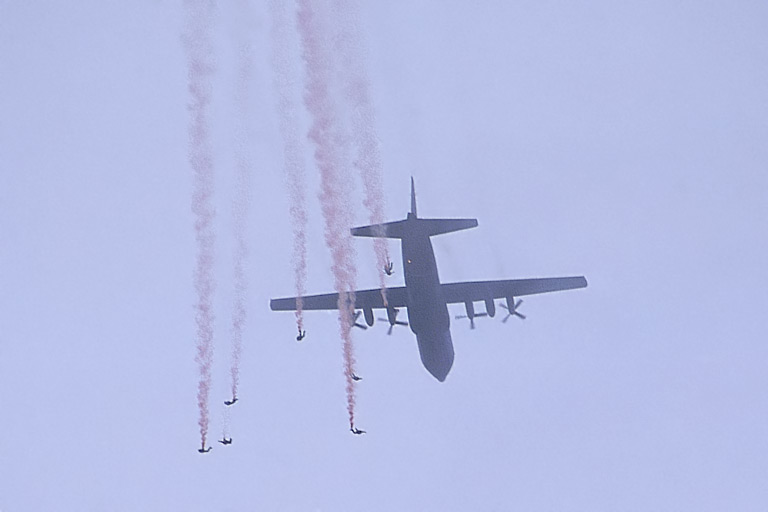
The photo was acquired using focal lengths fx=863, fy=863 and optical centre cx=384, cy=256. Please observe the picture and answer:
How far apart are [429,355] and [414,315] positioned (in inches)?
110

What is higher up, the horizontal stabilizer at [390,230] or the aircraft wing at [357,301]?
the horizontal stabilizer at [390,230]

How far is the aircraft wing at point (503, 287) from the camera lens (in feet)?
135

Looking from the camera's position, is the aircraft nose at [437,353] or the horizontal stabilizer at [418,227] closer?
the horizontal stabilizer at [418,227]

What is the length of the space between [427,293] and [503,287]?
8.80 metres

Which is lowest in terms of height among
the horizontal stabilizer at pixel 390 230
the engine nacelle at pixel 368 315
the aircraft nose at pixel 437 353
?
the aircraft nose at pixel 437 353

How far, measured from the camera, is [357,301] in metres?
40.9

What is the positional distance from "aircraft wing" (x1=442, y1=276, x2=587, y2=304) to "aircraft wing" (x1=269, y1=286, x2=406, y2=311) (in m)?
2.28

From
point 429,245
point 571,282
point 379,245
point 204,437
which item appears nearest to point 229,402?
point 204,437

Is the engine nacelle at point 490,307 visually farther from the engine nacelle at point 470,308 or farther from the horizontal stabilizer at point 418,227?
the horizontal stabilizer at point 418,227

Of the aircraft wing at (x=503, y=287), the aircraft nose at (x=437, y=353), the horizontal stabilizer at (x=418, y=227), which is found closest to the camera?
the horizontal stabilizer at (x=418, y=227)

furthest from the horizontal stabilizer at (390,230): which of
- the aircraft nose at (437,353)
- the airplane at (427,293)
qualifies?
the aircraft nose at (437,353)

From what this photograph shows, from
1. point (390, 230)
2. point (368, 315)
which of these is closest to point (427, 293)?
point (390, 230)

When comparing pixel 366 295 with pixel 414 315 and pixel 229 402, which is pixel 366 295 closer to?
pixel 414 315

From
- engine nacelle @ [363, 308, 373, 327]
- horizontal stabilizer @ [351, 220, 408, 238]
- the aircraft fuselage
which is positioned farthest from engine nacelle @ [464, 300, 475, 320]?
horizontal stabilizer @ [351, 220, 408, 238]
